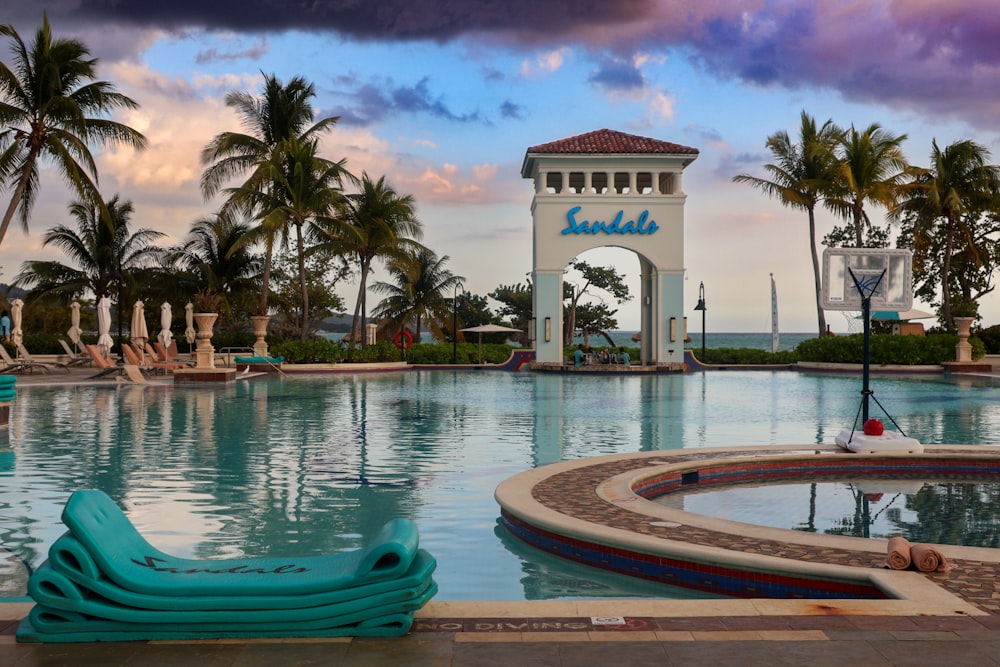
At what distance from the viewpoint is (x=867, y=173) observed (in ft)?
121

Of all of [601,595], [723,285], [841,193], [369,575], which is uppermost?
[841,193]

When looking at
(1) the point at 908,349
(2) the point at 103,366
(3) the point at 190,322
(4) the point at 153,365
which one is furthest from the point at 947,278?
(2) the point at 103,366

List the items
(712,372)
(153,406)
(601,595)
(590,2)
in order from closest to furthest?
(601,595)
(153,406)
(590,2)
(712,372)

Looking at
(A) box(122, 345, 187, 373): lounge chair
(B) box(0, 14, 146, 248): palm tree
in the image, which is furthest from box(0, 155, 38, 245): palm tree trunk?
(A) box(122, 345, 187, 373): lounge chair

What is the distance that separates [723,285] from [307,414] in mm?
31338

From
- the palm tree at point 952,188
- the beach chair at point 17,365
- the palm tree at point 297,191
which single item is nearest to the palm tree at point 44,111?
the beach chair at point 17,365

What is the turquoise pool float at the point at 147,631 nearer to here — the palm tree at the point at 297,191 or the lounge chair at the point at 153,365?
the lounge chair at the point at 153,365

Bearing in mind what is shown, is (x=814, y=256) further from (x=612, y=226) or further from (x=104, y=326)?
(x=104, y=326)

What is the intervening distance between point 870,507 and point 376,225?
31.8 metres

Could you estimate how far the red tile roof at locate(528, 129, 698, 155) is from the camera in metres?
38.1

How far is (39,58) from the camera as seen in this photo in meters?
25.9

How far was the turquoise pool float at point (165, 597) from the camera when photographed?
4.38m

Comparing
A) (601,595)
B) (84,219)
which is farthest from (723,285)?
(601,595)

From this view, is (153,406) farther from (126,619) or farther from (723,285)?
(723,285)
